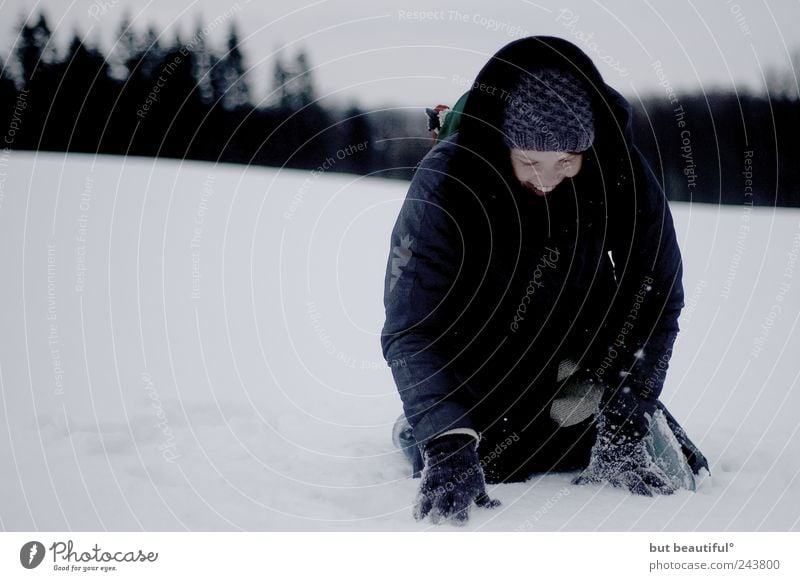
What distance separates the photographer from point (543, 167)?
78cm

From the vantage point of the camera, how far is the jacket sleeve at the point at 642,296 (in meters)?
0.80

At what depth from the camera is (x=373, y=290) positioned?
4.07ft

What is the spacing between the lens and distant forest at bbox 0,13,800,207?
0.98 m

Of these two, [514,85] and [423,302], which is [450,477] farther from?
[514,85]

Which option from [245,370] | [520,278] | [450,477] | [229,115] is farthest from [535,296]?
[229,115]

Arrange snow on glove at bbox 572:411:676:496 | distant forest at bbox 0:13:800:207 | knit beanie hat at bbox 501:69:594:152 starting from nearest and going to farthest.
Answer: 1. knit beanie hat at bbox 501:69:594:152
2. snow on glove at bbox 572:411:676:496
3. distant forest at bbox 0:13:800:207

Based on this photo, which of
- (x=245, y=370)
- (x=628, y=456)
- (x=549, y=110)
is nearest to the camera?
(x=549, y=110)

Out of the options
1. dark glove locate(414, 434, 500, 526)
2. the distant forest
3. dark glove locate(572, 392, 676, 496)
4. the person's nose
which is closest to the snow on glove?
dark glove locate(572, 392, 676, 496)

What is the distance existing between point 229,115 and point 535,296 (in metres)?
0.60

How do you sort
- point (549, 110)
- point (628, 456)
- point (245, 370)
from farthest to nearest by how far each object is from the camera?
point (245, 370), point (628, 456), point (549, 110)

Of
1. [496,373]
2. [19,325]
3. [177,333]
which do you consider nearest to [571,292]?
[496,373]

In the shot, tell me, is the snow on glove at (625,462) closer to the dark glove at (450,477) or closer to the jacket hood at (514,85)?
the dark glove at (450,477)

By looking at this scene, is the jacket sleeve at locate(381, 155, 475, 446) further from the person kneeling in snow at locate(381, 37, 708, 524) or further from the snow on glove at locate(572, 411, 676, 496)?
the snow on glove at locate(572, 411, 676, 496)

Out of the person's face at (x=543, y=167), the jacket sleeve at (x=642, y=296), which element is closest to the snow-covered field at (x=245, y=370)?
the jacket sleeve at (x=642, y=296)
